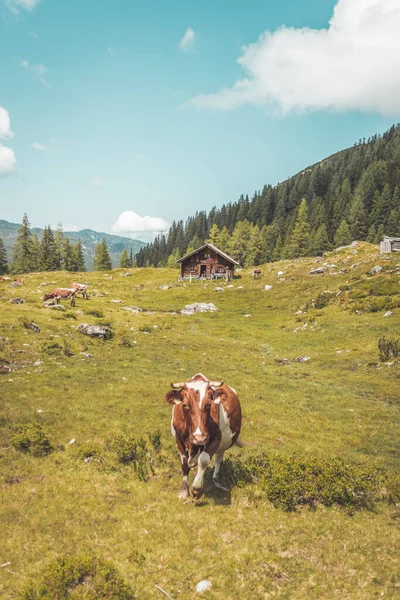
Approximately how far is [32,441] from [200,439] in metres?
6.67

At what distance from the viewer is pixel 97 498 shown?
28.8ft

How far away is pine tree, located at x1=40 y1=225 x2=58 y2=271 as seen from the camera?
100875 millimetres

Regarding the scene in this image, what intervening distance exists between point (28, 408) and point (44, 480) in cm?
488

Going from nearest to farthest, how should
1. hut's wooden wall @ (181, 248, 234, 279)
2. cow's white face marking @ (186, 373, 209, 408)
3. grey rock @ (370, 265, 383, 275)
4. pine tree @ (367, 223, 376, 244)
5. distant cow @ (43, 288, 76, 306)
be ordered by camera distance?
1. cow's white face marking @ (186, 373, 209, 408)
2. distant cow @ (43, 288, 76, 306)
3. grey rock @ (370, 265, 383, 275)
4. hut's wooden wall @ (181, 248, 234, 279)
5. pine tree @ (367, 223, 376, 244)

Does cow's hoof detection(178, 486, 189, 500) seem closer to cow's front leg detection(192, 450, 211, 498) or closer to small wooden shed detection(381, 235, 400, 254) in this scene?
cow's front leg detection(192, 450, 211, 498)

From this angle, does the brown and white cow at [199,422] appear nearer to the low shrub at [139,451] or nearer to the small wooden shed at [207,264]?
the low shrub at [139,451]

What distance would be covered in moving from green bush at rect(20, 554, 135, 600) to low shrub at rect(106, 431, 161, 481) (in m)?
Result: 3.72

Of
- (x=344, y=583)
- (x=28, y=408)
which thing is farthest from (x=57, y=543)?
(x=28, y=408)

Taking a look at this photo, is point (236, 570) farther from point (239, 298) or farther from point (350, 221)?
point (350, 221)

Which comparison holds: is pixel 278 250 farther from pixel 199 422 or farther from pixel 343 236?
pixel 199 422

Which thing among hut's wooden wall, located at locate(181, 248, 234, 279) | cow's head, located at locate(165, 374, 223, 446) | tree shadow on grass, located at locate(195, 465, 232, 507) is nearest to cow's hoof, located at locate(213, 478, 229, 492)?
tree shadow on grass, located at locate(195, 465, 232, 507)

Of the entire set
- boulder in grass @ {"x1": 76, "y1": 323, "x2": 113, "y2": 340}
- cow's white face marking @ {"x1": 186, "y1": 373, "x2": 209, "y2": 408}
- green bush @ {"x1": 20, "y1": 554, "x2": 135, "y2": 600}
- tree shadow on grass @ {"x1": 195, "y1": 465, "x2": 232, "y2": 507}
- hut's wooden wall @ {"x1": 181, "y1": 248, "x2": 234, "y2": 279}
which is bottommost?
tree shadow on grass @ {"x1": 195, "y1": 465, "x2": 232, "y2": 507}

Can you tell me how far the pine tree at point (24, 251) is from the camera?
99438 mm

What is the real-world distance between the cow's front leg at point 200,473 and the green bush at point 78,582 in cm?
258
